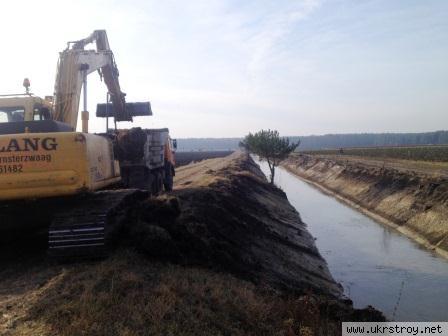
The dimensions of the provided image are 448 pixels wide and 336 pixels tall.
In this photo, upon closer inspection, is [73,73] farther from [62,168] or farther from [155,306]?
[155,306]

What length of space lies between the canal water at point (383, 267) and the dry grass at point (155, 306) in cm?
621

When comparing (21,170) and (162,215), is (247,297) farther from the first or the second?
(21,170)

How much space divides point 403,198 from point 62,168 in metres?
28.3

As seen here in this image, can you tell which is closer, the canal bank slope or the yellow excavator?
the yellow excavator

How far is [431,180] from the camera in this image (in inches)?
1289

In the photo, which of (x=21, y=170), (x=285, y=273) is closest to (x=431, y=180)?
(x=285, y=273)

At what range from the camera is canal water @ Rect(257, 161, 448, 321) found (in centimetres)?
1631

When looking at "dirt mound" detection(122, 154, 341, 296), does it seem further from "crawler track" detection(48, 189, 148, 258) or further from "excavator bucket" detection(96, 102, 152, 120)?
"excavator bucket" detection(96, 102, 152, 120)

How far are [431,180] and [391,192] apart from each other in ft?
13.5

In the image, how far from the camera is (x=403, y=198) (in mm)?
33500

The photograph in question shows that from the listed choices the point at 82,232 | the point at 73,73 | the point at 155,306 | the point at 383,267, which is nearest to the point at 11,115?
the point at 73,73

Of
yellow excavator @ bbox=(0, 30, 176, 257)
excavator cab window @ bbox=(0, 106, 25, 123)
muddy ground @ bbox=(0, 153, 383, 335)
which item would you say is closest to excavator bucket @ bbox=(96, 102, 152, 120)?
yellow excavator @ bbox=(0, 30, 176, 257)

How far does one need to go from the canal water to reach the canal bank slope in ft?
2.81

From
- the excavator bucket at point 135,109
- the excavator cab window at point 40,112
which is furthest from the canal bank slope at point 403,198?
the excavator cab window at point 40,112
